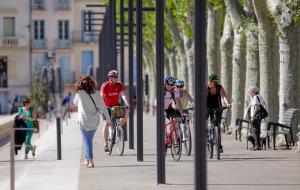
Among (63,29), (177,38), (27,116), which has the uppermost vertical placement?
(63,29)

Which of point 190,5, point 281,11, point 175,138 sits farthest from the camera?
point 190,5

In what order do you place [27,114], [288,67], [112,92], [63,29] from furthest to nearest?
[63,29] → [288,67] → [27,114] → [112,92]

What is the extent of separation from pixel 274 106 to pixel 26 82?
7707cm

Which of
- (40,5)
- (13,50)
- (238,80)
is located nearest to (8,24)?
(13,50)

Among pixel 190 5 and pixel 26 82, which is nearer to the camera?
pixel 190 5

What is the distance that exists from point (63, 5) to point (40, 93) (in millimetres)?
31675

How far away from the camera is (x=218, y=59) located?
35875 millimetres

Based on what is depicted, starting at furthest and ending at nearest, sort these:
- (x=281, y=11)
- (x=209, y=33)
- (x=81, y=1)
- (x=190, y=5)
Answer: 1. (x=81, y=1)
2. (x=190, y=5)
3. (x=209, y=33)
4. (x=281, y=11)

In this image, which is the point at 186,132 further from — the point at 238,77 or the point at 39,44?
the point at 39,44

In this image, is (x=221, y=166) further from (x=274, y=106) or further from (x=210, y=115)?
(x=274, y=106)

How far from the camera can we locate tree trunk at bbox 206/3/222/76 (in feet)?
113

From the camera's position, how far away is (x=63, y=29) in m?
101

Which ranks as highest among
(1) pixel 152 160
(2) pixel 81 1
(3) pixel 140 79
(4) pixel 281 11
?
(2) pixel 81 1

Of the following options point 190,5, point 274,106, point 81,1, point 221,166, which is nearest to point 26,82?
point 81,1
